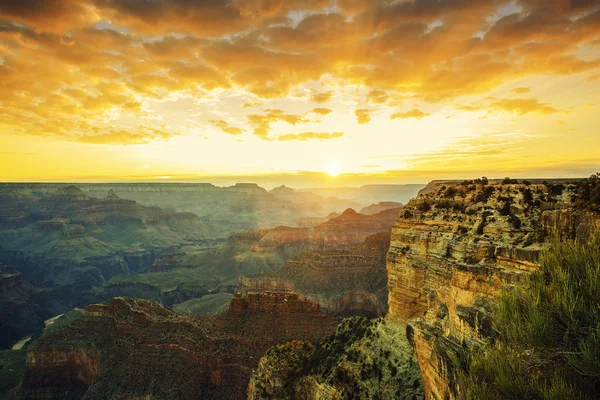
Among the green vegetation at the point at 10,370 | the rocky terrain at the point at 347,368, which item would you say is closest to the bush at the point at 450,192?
the rocky terrain at the point at 347,368

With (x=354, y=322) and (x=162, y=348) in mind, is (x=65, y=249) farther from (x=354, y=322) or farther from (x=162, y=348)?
(x=354, y=322)

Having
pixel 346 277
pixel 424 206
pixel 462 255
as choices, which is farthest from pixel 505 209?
pixel 346 277

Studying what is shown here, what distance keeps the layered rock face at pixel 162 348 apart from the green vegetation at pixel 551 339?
29.6 meters

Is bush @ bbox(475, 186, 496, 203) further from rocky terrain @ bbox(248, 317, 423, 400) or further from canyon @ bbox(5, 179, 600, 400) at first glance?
rocky terrain @ bbox(248, 317, 423, 400)

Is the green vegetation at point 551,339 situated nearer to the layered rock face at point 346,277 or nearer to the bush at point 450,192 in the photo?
the bush at point 450,192

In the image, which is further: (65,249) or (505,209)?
(65,249)

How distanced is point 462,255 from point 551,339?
25.9 feet

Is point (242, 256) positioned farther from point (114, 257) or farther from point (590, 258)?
point (590, 258)

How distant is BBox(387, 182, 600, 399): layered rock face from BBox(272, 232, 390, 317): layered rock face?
4073cm

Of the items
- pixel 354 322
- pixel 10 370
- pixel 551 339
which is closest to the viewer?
pixel 551 339

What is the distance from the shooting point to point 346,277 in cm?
6988

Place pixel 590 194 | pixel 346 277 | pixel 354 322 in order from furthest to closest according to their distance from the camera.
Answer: pixel 346 277
pixel 354 322
pixel 590 194

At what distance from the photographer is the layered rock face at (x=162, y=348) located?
35156 millimetres

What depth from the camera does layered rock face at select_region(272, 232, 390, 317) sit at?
65562 millimetres
